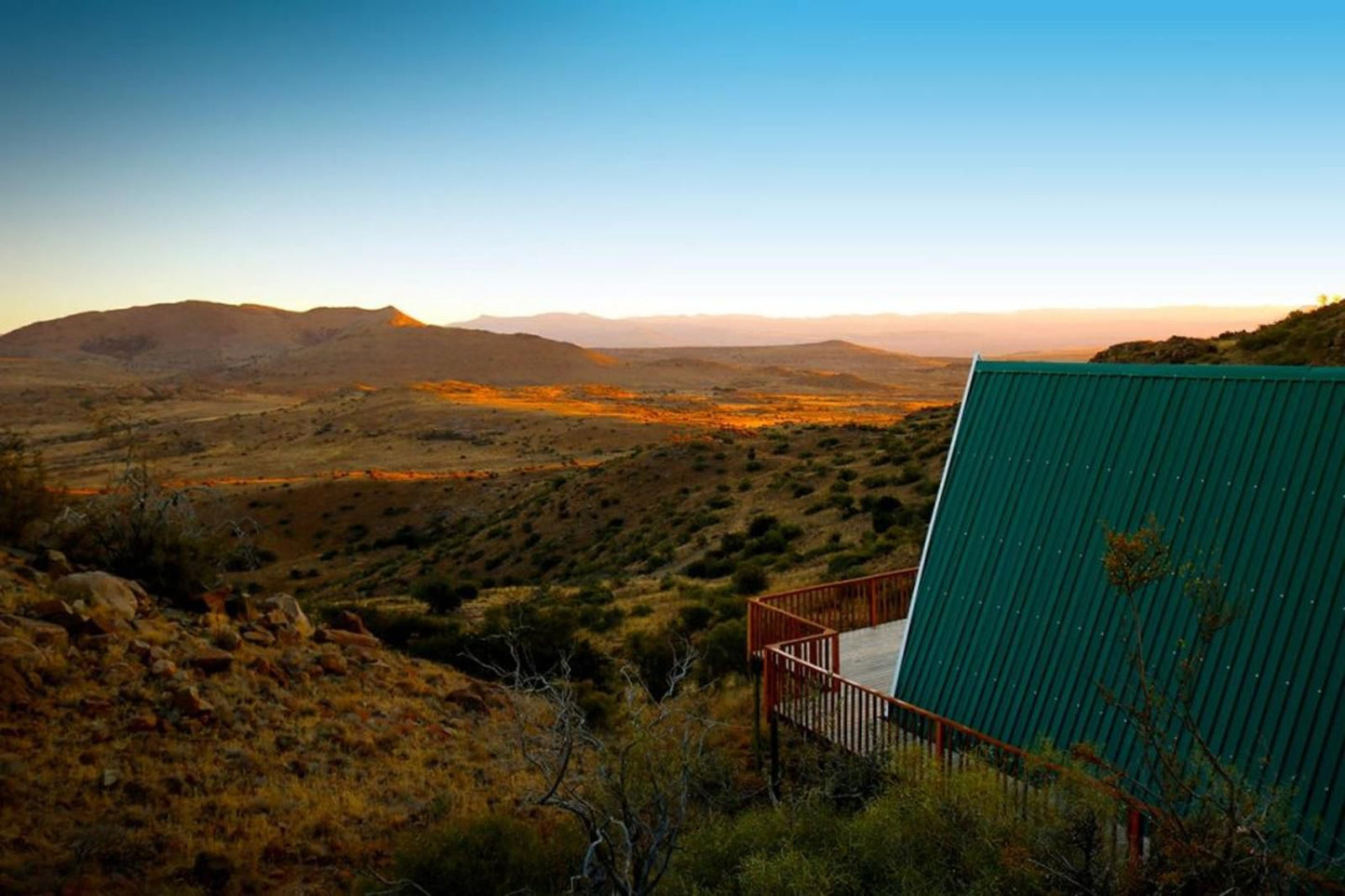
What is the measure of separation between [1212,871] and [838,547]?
21.1 m

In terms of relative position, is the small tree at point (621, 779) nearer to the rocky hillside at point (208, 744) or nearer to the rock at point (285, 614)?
the rocky hillside at point (208, 744)

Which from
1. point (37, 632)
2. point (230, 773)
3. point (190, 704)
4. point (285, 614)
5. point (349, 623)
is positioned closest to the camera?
point (230, 773)

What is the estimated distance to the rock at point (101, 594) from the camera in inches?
580

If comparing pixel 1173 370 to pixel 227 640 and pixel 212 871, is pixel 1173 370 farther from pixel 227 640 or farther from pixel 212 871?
pixel 227 640

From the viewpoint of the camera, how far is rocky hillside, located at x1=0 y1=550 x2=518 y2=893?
9359 mm

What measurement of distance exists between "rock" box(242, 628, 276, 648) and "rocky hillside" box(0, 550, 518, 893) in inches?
1.3

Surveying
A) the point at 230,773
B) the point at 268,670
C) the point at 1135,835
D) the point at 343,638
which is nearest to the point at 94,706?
the point at 230,773

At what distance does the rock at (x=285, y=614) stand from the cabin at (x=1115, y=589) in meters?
9.71

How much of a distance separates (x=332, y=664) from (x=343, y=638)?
63.5 inches

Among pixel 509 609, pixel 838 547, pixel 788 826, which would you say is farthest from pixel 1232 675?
pixel 838 547

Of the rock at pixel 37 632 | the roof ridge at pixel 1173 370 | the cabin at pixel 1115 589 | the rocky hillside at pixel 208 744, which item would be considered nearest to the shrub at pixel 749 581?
the rocky hillside at pixel 208 744

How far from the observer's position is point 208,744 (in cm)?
1189

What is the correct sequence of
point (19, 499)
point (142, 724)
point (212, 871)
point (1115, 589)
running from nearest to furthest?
point (1115, 589), point (212, 871), point (142, 724), point (19, 499)

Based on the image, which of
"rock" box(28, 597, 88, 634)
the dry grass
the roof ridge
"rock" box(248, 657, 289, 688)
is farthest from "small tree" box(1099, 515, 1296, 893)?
"rock" box(28, 597, 88, 634)
